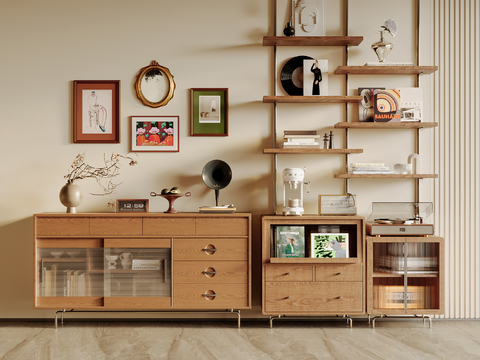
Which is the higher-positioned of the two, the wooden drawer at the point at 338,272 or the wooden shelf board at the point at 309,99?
the wooden shelf board at the point at 309,99

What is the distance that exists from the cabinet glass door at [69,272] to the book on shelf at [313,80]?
2.27 metres

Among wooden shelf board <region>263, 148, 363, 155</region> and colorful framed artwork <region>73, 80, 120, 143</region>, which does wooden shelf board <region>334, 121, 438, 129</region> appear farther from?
colorful framed artwork <region>73, 80, 120, 143</region>

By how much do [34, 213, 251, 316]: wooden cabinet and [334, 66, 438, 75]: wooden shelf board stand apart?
158cm

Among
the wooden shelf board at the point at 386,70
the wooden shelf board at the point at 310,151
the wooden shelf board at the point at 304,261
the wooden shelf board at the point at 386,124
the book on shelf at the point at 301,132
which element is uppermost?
the wooden shelf board at the point at 386,70

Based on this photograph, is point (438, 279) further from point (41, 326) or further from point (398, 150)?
point (41, 326)

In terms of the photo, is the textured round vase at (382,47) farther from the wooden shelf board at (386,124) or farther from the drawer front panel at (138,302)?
the drawer front panel at (138,302)

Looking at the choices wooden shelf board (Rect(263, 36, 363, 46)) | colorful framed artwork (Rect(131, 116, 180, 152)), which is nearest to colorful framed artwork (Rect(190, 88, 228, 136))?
colorful framed artwork (Rect(131, 116, 180, 152))

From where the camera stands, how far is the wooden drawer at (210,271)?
119 inches

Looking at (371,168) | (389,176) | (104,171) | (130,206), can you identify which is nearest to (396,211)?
(389,176)

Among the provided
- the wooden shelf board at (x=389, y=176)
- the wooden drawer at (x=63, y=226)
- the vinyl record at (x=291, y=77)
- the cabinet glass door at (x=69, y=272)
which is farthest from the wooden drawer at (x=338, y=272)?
the wooden drawer at (x=63, y=226)

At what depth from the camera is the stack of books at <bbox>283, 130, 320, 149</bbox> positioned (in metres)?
3.20

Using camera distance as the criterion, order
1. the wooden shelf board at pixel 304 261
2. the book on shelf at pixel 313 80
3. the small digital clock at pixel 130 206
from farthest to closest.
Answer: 1. the book on shelf at pixel 313 80
2. the small digital clock at pixel 130 206
3. the wooden shelf board at pixel 304 261

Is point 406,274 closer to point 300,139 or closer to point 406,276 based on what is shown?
point 406,276

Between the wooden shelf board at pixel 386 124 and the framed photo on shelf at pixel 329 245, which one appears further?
the wooden shelf board at pixel 386 124
